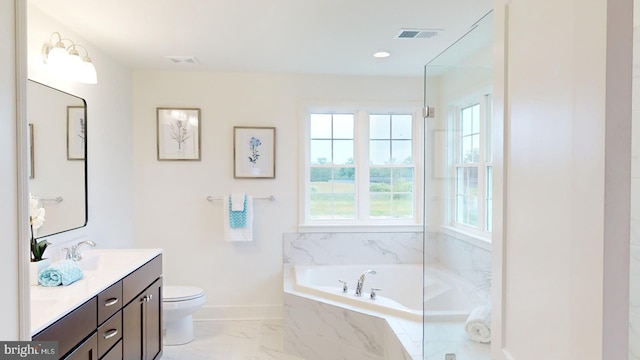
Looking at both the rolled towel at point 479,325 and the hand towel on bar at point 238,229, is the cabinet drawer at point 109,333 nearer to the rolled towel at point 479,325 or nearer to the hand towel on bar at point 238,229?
the hand towel on bar at point 238,229

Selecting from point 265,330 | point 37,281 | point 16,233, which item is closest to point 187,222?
point 265,330

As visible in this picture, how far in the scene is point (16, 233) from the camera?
3.50ft

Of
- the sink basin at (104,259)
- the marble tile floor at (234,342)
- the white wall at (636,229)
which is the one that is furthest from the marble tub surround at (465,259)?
the sink basin at (104,259)

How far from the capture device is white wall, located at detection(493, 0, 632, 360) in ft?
2.14

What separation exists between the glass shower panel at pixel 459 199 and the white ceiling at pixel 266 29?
13.9 inches

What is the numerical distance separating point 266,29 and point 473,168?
165 cm

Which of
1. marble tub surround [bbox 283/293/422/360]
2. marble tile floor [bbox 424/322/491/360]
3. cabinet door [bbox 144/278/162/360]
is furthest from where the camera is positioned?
cabinet door [bbox 144/278/162/360]

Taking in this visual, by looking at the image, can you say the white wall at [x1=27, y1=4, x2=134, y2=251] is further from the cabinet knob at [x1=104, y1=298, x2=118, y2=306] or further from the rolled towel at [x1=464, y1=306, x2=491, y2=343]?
the rolled towel at [x1=464, y1=306, x2=491, y2=343]

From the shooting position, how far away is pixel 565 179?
0.76 m

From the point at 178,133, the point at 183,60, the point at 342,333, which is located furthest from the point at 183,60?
the point at 342,333

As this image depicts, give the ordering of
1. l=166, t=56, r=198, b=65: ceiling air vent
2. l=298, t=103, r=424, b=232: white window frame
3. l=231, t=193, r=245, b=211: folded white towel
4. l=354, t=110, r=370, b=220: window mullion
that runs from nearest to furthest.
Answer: l=166, t=56, r=198, b=65: ceiling air vent → l=231, t=193, r=245, b=211: folded white towel → l=298, t=103, r=424, b=232: white window frame → l=354, t=110, r=370, b=220: window mullion

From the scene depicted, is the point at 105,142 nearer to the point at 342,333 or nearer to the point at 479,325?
the point at 342,333

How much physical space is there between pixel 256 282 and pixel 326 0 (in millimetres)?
2688

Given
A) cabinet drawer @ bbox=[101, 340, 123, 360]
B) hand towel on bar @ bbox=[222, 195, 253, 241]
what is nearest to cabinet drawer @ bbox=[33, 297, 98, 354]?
cabinet drawer @ bbox=[101, 340, 123, 360]
